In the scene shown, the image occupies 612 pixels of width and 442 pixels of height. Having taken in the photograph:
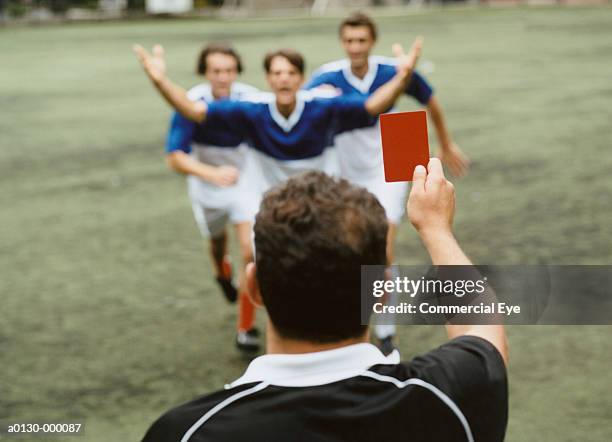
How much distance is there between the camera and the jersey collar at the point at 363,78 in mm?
6215

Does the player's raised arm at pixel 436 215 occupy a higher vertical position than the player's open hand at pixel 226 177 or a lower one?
higher

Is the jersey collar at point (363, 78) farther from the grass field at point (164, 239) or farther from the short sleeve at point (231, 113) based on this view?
the grass field at point (164, 239)

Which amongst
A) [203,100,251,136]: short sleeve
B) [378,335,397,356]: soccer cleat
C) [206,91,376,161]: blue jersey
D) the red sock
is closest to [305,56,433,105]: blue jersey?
[206,91,376,161]: blue jersey

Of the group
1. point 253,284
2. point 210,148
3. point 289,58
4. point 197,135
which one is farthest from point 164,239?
point 253,284

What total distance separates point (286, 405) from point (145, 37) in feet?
105

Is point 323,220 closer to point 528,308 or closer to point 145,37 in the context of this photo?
point 528,308

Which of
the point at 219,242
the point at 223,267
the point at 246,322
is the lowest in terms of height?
the point at 246,322

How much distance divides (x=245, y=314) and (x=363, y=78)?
1727mm

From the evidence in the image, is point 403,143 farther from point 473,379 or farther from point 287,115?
point 287,115

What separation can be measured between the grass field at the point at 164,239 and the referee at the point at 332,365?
2.78 meters

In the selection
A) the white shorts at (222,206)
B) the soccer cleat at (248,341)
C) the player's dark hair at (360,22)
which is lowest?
the soccer cleat at (248,341)

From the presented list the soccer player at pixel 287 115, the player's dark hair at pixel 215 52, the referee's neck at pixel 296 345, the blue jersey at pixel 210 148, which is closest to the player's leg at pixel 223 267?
the blue jersey at pixel 210 148

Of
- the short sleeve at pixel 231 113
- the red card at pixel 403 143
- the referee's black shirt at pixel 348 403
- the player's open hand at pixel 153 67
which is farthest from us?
the short sleeve at pixel 231 113

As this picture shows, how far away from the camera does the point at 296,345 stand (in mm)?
1899
